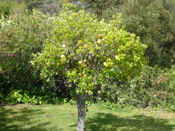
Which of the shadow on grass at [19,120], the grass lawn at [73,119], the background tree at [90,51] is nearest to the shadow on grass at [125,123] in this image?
the grass lawn at [73,119]

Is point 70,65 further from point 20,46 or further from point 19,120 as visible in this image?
point 20,46

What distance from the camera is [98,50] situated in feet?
16.1

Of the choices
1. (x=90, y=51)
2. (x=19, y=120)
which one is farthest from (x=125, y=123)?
(x=90, y=51)

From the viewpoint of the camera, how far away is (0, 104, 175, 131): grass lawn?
296 inches

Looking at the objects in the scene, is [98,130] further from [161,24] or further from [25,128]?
Result: [161,24]

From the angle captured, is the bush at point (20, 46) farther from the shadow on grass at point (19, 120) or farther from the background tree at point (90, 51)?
the background tree at point (90, 51)

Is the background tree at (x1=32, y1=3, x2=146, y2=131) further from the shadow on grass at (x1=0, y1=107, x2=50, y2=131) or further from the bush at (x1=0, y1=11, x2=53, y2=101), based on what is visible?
the bush at (x1=0, y1=11, x2=53, y2=101)

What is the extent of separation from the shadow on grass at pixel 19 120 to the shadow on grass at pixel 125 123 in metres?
1.58

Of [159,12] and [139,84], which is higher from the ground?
[159,12]

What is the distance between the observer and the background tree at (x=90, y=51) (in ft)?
15.2

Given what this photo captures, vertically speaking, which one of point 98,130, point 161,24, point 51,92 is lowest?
point 98,130

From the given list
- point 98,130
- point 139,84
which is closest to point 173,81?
point 139,84

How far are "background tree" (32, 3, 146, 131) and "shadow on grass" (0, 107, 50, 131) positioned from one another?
2.82 metres

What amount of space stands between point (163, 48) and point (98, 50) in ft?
43.4
